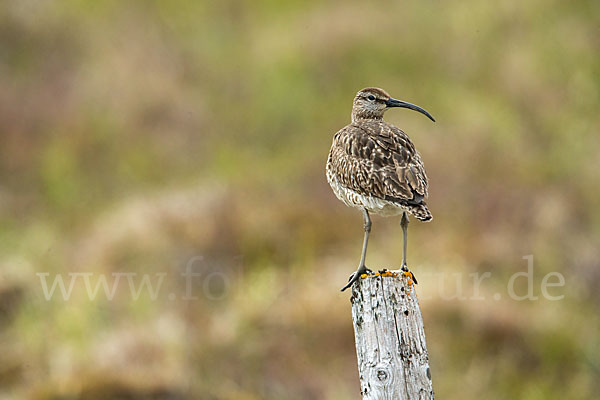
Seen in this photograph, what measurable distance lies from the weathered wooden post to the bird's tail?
0.52 m

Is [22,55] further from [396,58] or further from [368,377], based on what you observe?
[368,377]

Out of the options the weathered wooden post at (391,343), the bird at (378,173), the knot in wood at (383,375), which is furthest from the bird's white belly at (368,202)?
the knot in wood at (383,375)

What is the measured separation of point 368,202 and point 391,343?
1273 mm

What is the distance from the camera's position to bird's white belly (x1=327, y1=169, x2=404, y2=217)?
5.90 m

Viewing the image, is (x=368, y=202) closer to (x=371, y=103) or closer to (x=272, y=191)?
(x=371, y=103)

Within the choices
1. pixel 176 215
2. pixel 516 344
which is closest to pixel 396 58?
pixel 176 215

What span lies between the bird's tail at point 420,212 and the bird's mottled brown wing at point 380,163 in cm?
5

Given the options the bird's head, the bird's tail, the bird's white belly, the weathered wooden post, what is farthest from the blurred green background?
the weathered wooden post

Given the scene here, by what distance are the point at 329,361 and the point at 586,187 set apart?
6201 mm

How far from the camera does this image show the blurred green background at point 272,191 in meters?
11.1

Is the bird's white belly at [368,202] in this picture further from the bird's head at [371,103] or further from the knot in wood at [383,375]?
the knot in wood at [383,375]

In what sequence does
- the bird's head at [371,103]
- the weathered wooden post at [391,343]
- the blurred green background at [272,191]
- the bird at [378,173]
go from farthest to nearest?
the blurred green background at [272,191], the bird's head at [371,103], the bird at [378,173], the weathered wooden post at [391,343]

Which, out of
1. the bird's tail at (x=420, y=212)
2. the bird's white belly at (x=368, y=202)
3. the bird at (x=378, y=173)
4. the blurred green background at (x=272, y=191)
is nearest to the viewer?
the bird's tail at (x=420, y=212)

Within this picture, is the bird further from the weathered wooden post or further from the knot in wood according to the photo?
the knot in wood
